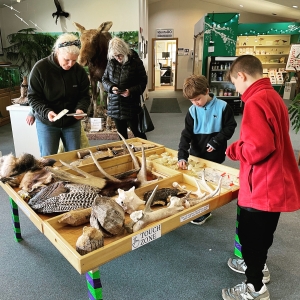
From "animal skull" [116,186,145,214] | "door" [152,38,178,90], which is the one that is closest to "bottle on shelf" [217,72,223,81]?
"animal skull" [116,186,145,214]

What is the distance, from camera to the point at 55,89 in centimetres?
238

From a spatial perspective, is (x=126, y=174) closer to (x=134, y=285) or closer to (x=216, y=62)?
(x=134, y=285)

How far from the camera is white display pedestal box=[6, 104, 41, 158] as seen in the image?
11.8 ft

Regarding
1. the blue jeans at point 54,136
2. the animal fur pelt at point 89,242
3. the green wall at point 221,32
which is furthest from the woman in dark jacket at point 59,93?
the green wall at point 221,32

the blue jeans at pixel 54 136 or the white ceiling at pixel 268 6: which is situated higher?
the white ceiling at pixel 268 6

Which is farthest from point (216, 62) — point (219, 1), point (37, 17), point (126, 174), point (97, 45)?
point (126, 174)

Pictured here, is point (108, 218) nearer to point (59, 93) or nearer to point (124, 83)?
point (59, 93)

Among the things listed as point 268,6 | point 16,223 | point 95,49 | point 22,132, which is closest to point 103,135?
point 95,49

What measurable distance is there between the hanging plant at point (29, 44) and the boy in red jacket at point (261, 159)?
5.80 meters

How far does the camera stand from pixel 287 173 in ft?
4.29

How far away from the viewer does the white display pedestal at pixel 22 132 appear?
11.8ft

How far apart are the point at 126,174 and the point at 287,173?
0.96m

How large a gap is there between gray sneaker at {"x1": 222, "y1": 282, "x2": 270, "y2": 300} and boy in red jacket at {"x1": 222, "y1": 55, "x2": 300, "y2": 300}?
201 millimetres

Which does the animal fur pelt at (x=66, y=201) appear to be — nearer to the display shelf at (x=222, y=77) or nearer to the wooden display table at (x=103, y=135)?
the wooden display table at (x=103, y=135)
